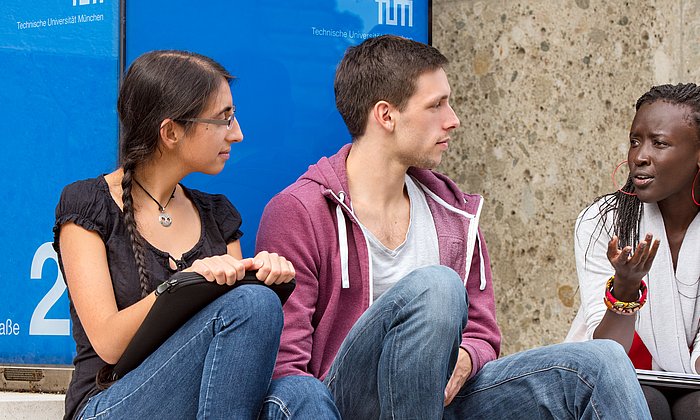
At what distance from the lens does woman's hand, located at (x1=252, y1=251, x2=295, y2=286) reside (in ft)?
8.37

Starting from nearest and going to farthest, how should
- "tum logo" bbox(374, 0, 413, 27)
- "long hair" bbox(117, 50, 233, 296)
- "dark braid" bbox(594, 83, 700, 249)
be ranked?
"long hair" bbox(117, 50, 233, 296) → "dark braid" bbox(594, 83, 700, 249) → "tum logo" bbox(374, 0, 413, 27)

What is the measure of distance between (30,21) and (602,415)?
2.49 metres

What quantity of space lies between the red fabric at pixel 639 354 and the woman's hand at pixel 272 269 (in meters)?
1.22

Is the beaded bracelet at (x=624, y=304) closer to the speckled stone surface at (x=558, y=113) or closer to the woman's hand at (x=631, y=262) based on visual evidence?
the woman's hand at (x=631, y=262)

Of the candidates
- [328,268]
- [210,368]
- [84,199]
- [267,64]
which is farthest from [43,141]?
[210,368]

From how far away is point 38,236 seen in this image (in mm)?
3824

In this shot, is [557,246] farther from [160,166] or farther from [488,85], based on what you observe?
[160,166]

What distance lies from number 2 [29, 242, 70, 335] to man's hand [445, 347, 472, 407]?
1.60m

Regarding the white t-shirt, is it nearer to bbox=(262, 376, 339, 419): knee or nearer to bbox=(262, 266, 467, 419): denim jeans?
bbox=(262, 266, 467, 419): denim jeans

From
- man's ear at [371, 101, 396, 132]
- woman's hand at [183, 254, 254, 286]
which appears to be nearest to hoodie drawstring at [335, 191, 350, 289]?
man's ear at [371, 101, 396, 132]

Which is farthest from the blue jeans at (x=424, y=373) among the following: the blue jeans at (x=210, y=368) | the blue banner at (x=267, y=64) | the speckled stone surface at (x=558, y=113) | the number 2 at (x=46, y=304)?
the speckled stone surface at (x=558, y=113)

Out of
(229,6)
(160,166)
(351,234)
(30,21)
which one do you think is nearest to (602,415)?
(351,234)

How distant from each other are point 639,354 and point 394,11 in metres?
1.70

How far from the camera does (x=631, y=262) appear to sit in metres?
2.95
